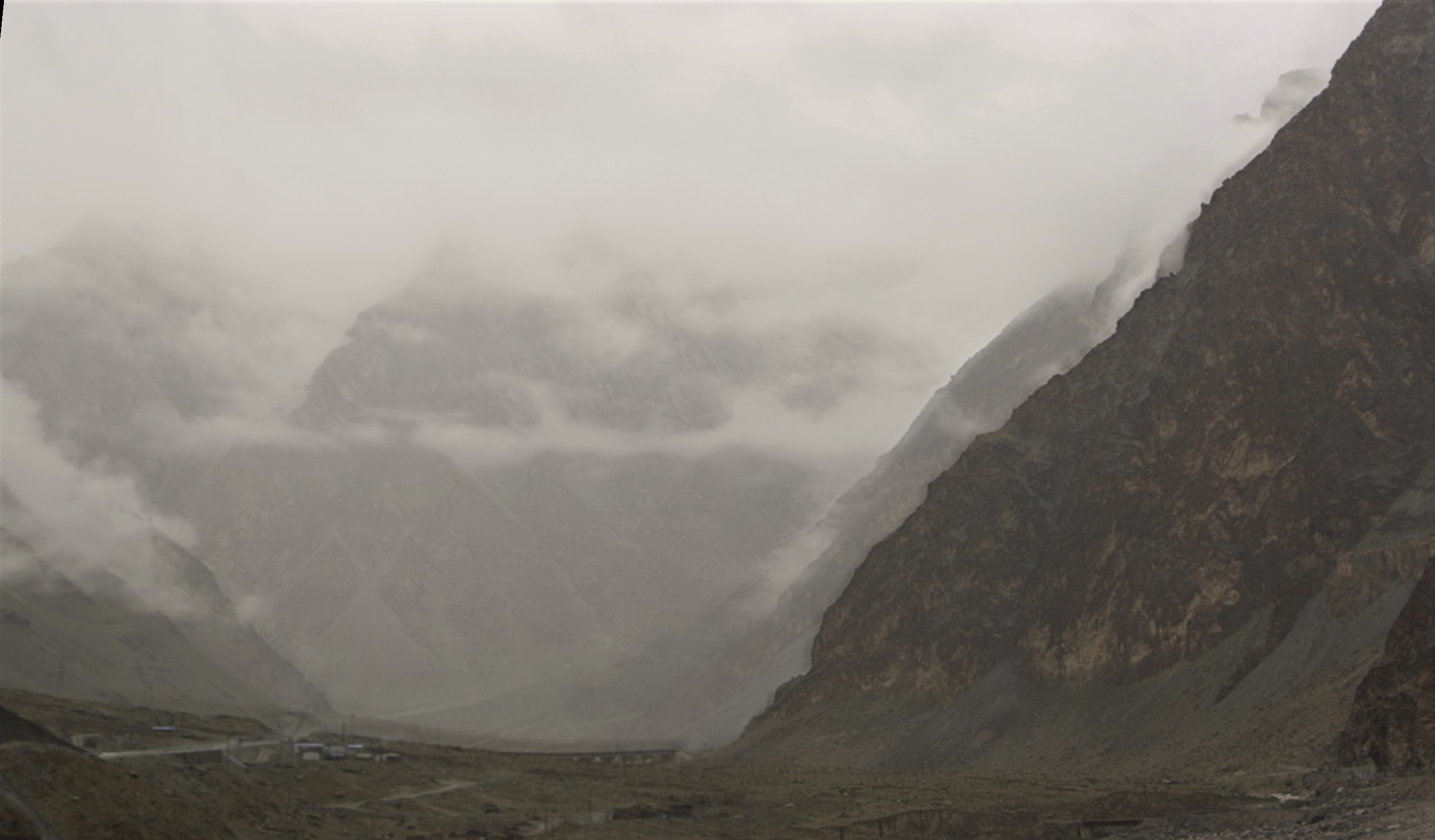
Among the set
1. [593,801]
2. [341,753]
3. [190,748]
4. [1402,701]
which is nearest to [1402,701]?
[1402,701]

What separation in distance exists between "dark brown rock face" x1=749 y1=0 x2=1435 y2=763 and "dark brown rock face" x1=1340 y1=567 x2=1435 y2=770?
27.0 meters

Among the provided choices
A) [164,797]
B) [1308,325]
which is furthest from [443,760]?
[1308,325]

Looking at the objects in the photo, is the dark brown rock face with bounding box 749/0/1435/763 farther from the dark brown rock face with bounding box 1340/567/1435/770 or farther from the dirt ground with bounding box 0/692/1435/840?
the dirt ground with bounding box 0/692/1435/840

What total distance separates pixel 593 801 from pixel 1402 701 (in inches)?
2563

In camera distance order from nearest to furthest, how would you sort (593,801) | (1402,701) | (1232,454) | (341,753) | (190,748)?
1. (1402,701)
2. (190,748)
3. (593,801)
4. (341,753)
5. (1232,454)

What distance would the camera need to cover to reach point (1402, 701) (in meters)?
91.2

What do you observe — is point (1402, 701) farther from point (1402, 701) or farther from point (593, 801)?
point (593, 801)

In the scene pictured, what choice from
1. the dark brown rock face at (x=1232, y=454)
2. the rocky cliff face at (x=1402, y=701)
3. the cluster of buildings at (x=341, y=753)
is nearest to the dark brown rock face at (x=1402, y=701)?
the rocky cliff face at (x=1402, y=701)

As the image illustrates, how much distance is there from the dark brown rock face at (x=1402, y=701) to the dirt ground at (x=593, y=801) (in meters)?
3.19

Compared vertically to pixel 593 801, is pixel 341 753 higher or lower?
higher

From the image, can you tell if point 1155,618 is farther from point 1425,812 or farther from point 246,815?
point 246,815

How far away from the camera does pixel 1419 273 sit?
153875mm

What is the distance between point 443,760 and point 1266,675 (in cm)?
8530

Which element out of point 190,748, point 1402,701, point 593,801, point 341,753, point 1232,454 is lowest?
point 593,801
